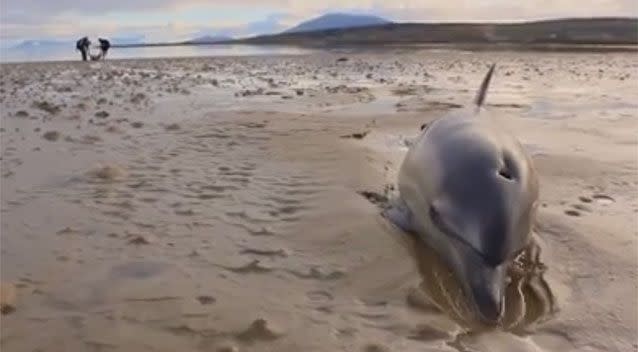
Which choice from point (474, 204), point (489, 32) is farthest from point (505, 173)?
point (489, 32)

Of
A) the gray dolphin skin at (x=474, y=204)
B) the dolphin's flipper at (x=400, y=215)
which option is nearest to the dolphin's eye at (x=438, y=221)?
the gray dolphin skin at (x=474, y=204)

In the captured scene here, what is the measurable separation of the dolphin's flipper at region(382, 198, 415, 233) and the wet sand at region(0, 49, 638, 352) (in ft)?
0.39

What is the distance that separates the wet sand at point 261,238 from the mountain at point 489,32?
148 feet

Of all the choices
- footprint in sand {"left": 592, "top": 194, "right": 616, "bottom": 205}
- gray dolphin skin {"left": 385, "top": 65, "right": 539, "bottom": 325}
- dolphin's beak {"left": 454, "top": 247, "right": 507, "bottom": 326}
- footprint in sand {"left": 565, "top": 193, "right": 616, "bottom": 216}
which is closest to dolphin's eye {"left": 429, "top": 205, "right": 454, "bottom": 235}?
gray dolphin skin {"left": 385, "top": 65, "right": 539, "bottom": 325}

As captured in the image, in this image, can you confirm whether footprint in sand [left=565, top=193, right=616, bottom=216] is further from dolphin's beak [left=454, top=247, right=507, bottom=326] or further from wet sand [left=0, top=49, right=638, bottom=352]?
dolphin's beak [left=454, top=247, right=507, bottom=326]

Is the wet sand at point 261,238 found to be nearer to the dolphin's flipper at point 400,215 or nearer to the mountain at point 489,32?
the dolphin's flipper at point 400,215

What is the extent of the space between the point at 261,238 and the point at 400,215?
1095 mm

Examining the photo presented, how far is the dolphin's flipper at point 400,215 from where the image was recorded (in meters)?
5.11

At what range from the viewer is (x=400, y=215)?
5.29 meters

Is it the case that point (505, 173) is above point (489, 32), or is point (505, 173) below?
below

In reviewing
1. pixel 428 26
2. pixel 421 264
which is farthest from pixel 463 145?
pixel 428 26

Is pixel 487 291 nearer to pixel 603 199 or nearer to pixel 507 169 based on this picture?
pixel 507 169

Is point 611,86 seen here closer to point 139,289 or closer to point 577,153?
point 577,153

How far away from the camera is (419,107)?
1307cm
